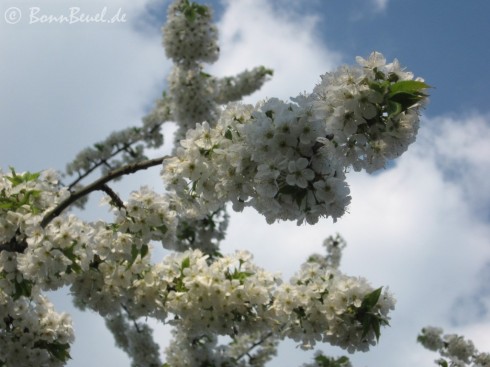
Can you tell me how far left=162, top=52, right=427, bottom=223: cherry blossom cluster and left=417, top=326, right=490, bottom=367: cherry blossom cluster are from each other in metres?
10.2

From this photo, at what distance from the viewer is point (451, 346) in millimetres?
13211

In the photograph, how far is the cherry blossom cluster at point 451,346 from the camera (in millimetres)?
12209

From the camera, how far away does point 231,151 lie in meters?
3.68

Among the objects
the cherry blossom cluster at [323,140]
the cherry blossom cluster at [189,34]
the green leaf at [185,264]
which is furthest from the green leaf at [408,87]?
the cherry blossom cluster at [189,34]

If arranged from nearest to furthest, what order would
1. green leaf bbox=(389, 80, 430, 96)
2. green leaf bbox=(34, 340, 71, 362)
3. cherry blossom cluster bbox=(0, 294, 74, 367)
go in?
green leaf bbox=(389, 80, 430, 96), cherry blossom cluster bbox=(0, 294, 74, 367), green leaf bbox=(34, 340, 71, 362)

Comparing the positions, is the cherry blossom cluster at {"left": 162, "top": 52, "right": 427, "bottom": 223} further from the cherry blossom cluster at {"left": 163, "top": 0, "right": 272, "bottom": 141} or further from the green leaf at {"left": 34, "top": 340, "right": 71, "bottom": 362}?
the cherry blossom cluster at {"left": 163, "top": 0, "right": 272, "bottom": 141}

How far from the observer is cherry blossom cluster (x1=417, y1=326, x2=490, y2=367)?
12209mm

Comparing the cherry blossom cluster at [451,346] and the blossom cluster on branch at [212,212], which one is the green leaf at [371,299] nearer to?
the blossom cluster on branch at [212,212]

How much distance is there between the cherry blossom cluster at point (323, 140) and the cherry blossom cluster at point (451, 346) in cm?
1024

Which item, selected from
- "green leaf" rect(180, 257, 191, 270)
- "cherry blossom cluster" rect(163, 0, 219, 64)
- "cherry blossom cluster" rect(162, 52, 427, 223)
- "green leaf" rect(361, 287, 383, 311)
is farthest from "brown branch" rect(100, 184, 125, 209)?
"cherry blossom cluster" rect(163, 0, 219, 64)

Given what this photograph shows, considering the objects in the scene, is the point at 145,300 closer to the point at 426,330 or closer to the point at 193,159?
the point at 193,159

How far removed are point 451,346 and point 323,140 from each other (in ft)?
39.1

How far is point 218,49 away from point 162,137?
327cm

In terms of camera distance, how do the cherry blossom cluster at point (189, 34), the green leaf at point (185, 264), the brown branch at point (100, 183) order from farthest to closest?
the cherry blossom cluster at point (189, 34), the green leaf at point (185, 264), the brown branch at point (100, 183)
